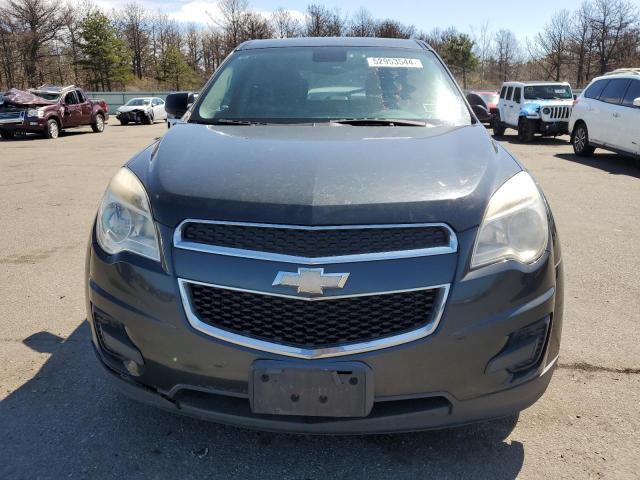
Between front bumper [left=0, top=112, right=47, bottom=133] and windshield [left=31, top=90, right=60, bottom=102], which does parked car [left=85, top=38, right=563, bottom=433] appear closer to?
front bumper [left=0, top=112, right=47, bottom=133]

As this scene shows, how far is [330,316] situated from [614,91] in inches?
464

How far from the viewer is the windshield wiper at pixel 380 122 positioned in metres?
2.92

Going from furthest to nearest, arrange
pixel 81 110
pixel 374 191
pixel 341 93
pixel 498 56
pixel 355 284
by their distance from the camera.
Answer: pixel 498 56 < pixel 81 110 < pixel 341 93 < pixel 374 191 < pixel 355 284

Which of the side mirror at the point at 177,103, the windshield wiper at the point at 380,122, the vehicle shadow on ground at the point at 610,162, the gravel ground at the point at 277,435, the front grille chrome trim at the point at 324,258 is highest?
the side mirror at the point at 177,103

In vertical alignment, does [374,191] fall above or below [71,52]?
below

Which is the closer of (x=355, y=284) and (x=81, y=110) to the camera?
(x=355, y=284)

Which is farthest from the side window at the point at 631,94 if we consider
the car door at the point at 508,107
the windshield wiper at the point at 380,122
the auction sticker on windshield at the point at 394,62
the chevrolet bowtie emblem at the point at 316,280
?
the chevrolet bowtie emblem at the point at 316,280

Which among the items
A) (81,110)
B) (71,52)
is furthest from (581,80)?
(71,52)

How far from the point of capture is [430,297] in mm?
1824

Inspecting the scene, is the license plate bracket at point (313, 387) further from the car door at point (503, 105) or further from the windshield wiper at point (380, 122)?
the car door at point (503, 105)

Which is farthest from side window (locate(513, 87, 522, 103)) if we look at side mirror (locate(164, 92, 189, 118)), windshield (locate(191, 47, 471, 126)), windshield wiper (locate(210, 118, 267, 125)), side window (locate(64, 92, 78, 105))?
windshield wiper (locate(210, 118, 267, 125))

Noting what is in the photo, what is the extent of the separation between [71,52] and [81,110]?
45.2 meters

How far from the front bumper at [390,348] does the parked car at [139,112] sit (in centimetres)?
3065

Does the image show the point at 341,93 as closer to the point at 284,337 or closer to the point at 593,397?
the point at 284,337
